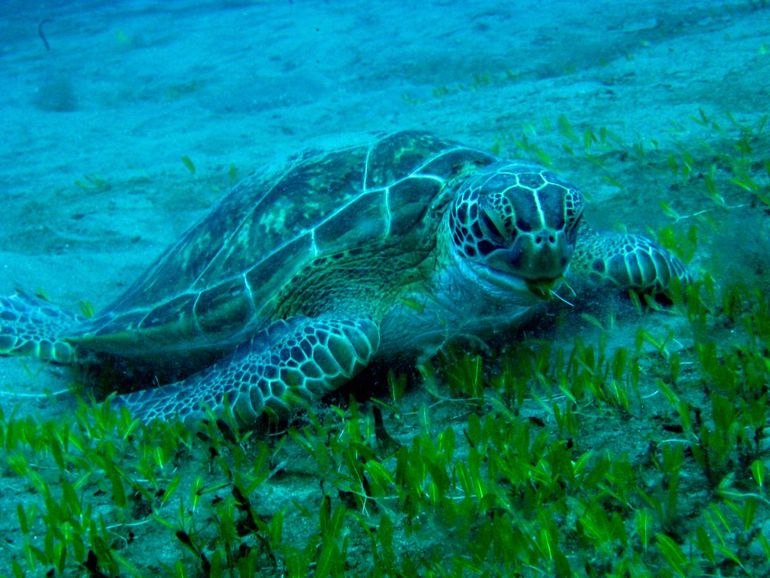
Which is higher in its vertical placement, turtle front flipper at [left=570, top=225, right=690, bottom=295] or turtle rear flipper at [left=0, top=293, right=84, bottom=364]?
turtle front flipper at [left=570, top=225, right=690, bottom=295]

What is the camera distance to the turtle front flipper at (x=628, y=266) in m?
2.50

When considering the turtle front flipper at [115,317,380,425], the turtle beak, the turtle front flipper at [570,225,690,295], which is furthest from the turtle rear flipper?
the turtle front flipper at [570,225,690,295]

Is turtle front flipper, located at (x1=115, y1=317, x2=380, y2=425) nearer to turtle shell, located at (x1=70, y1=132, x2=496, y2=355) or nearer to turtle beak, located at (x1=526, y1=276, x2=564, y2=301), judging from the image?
turtle shell, located at (x1=70, y1=132, x2=496, y2=355)

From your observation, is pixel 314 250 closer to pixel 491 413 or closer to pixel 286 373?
pixel 286 373

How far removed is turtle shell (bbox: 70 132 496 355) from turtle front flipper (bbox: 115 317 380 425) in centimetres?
26

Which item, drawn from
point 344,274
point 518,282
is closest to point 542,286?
point 518,282

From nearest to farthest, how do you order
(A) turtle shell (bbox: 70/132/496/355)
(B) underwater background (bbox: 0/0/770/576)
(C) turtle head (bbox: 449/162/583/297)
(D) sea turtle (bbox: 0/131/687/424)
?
(B) underwater background (bbox: 0/0/770/576) < (C) turtle head (bbox: 449/162/583/297) < (D) sea turtle (bbox: 0/131/687/424) < (A) turtle shell (bbox: 70/132/496/355)

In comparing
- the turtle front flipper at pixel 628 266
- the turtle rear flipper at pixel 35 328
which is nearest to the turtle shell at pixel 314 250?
the turtle rear flipper at pixel 35 328

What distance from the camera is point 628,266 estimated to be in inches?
99.0

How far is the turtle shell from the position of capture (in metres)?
2.72

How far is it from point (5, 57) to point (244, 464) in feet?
53.5

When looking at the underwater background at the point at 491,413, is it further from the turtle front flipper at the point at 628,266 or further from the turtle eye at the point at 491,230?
the turtle eye at the point at 491,230

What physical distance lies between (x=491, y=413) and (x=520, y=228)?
0.67 meters

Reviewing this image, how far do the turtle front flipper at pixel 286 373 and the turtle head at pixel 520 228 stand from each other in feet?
1.92
